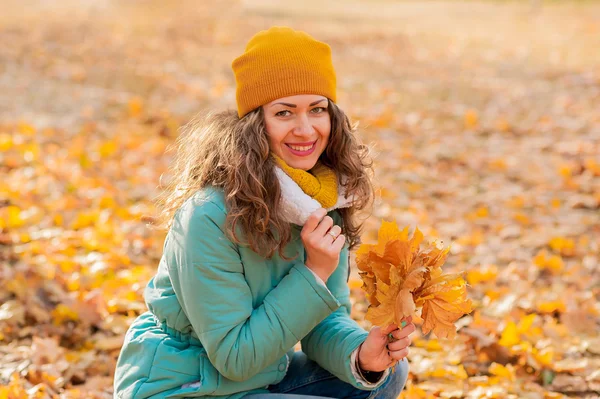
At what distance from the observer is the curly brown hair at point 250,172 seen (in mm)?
1998

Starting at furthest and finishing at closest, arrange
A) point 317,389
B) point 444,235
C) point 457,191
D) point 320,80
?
point 457,191 < point 444,235 < point 317,389 < point 320,80

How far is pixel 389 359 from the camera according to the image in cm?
204

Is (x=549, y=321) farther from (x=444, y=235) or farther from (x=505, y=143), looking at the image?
(x=505, y=143)

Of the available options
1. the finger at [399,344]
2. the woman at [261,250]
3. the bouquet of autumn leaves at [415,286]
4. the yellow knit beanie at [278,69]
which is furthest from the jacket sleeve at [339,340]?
the yellow knit beanie at [278,69]

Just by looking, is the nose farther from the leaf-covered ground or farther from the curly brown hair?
the leaf-covered ground

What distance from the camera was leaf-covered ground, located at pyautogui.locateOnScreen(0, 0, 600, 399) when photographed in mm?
2939

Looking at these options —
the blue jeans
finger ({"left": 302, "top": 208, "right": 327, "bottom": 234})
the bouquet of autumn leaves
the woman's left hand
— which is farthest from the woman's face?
the blue jeans

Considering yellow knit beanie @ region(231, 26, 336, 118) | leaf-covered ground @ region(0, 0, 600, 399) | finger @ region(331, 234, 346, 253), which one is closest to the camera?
finger @ region(331, 234, 346, 253)

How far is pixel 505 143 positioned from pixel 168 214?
16.1 feet

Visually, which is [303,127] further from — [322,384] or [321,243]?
[322,384]

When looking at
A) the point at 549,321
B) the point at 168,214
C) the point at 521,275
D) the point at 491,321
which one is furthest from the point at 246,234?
the point at 521,275

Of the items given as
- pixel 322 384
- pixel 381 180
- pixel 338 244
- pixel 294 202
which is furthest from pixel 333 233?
pixel 381 180

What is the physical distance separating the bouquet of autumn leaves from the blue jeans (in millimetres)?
419

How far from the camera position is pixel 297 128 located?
2107 mm
